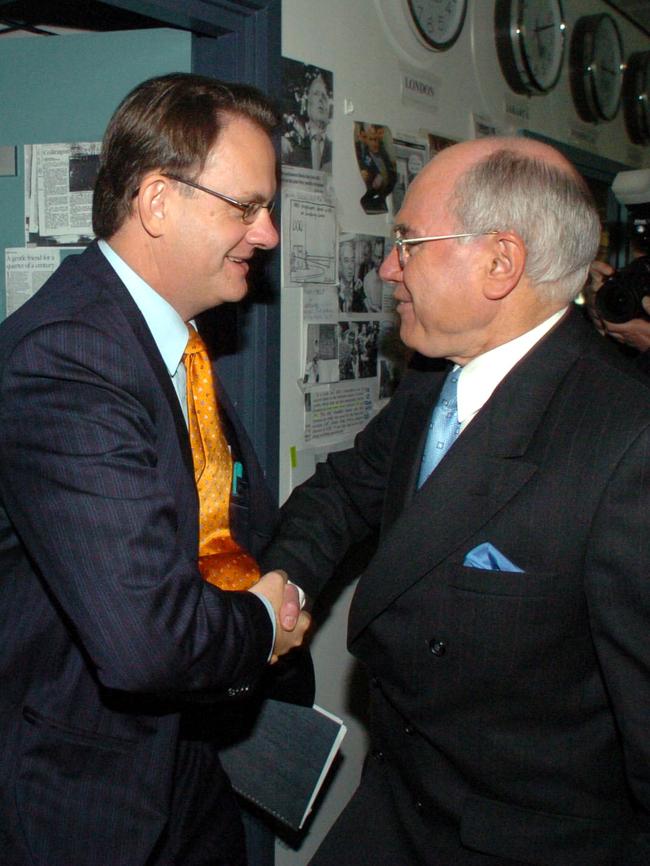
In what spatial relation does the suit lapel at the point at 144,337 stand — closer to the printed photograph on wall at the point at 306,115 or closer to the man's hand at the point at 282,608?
the man's hand at the point at 282,608

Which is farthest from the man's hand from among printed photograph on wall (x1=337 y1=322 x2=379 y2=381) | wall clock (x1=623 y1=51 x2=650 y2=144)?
wall clock (x1=623 y1=51 x2=650 y2=144)

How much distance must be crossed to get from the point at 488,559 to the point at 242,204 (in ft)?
2.55

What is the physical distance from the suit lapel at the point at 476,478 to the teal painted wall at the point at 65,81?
1.35 metres

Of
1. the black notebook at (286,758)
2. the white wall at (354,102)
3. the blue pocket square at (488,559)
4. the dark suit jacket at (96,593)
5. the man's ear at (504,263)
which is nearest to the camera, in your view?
the dark suit jacket at (96,593)

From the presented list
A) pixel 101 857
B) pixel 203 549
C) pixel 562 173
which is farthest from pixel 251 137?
pixel 101 857

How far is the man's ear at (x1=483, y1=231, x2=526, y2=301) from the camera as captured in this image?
4.75 ft

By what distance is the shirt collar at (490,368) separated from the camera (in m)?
1.52

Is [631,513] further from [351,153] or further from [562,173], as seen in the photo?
[351,153]

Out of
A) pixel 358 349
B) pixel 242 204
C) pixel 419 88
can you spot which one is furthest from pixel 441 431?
pixel 419 88

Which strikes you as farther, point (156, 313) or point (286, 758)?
point (286, 758)

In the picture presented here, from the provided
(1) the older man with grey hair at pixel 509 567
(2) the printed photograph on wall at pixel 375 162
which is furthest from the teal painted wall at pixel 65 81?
(1) the older man with grey hair at pixel 509 567

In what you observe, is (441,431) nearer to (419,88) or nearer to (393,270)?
(393,270)

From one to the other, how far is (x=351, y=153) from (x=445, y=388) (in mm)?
1114

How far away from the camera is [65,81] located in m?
2.25
